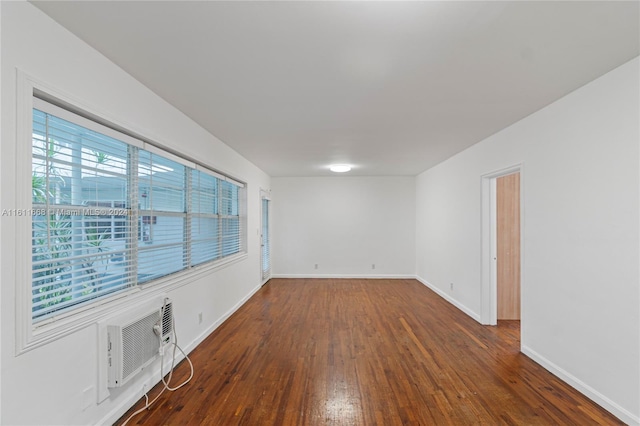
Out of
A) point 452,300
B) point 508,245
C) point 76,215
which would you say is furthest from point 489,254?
point 76,215

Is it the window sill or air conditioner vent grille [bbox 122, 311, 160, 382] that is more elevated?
the window sill

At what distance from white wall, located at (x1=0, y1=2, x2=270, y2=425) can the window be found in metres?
0.17

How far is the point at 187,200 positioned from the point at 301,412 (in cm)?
242

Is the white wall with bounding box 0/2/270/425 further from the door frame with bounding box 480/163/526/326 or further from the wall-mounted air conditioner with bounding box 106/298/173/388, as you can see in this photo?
the door frame with bounding box 480/163/526/326

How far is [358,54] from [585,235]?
239 centimetres

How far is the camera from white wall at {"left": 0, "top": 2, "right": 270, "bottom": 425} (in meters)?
1.38

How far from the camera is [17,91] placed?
1422 mm

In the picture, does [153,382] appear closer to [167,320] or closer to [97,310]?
[167,320]

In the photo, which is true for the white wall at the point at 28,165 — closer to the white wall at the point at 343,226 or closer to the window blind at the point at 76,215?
the window blind at the point at 76,215

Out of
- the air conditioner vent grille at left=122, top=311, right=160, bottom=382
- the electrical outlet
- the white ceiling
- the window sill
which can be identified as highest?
the white ceiling

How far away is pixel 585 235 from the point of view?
2426 mm

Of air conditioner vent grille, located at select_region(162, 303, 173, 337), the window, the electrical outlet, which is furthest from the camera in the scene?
air conditioner vent grille, located at select_region(162, 303, 173, 337)

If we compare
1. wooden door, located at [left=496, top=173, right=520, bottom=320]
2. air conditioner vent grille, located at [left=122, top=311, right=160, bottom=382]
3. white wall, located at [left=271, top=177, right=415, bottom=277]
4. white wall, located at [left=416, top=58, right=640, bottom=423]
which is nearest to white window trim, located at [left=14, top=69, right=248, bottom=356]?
air conditioner vent grille, located at [left=122, top=311, right=160, bottom=382]

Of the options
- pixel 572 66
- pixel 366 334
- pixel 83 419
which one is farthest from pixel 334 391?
pixel 572 66
